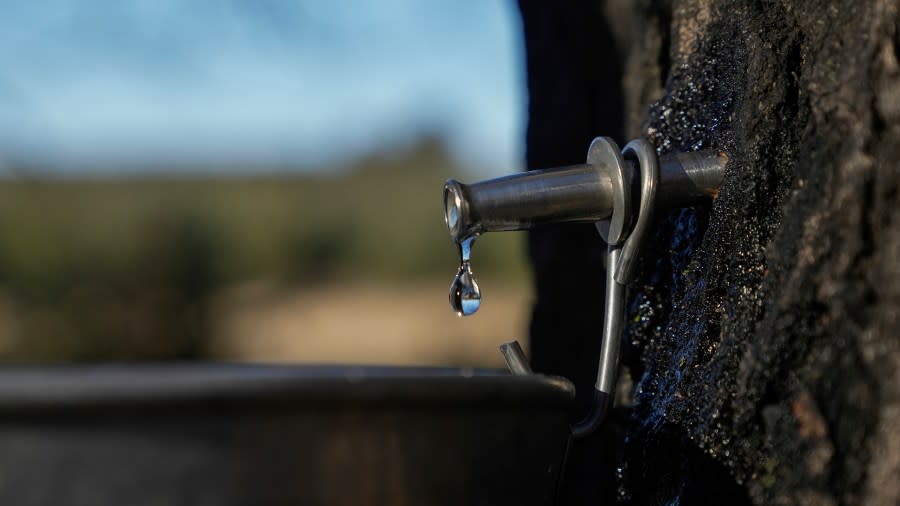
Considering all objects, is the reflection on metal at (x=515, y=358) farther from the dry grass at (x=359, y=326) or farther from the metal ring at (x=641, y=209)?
the dry grass at (x=359, y=326)

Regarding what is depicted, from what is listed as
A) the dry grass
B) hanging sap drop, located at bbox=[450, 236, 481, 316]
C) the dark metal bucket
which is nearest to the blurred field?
the dry grass

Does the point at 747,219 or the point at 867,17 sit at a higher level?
the point at 867,17

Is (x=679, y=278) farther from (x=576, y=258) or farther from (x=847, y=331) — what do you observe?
(x=576, y=258)

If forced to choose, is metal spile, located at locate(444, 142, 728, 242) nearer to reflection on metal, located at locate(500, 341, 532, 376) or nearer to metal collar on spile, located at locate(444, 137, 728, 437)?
metal collar on spile, located at locate(444, 137, 728, 437)

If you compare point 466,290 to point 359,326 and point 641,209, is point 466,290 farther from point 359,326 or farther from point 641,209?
point 359,326

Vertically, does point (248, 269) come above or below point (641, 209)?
below

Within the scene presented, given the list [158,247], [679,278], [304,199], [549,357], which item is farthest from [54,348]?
[679,278]

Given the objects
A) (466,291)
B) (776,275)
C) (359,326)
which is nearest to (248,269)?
(359,326)
